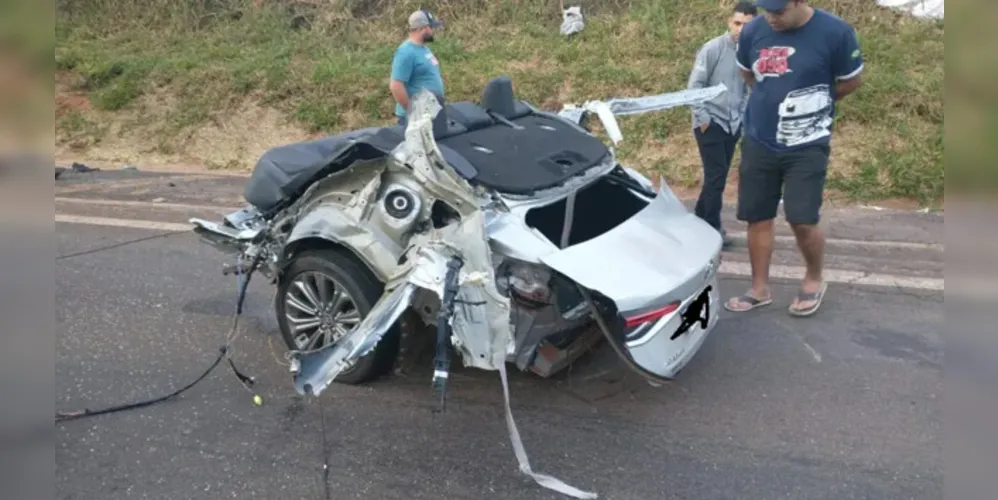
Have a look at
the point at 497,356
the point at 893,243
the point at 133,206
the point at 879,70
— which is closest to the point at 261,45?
the point at 133,206

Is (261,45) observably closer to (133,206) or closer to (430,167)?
(133,206)

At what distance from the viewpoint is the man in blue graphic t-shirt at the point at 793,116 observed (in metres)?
4.63

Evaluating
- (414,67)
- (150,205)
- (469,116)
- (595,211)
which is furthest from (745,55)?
(150,205)

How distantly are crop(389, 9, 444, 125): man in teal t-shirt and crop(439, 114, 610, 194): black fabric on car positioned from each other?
8.45 feet

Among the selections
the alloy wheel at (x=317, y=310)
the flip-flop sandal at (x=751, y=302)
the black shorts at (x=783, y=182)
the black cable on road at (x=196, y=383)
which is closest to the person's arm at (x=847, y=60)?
the black shorts at (x=783, y=182)

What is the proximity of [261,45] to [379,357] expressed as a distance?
1117cm

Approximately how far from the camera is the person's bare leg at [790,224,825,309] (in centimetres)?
497

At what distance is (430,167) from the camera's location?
380cm

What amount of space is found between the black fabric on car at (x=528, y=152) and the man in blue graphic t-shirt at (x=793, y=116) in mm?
999

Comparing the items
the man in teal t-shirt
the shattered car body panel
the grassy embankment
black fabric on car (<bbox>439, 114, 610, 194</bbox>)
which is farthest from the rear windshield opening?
the grassy embankment

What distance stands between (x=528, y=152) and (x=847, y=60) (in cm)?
183

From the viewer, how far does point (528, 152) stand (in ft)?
14.2

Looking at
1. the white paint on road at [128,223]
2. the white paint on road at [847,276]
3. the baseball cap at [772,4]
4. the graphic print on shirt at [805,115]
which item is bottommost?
the white paint on road at [847,276]

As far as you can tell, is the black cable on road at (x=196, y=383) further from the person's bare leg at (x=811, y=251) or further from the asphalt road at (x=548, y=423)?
the person's bare leg at (x=811, y=251)
